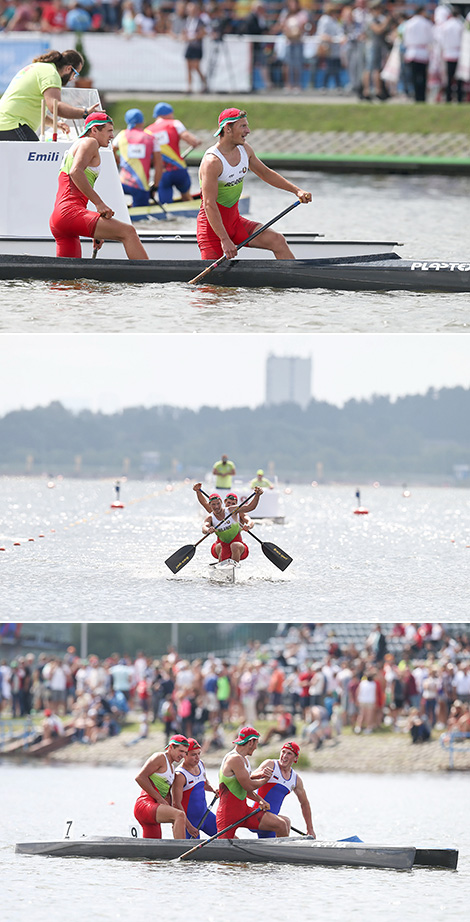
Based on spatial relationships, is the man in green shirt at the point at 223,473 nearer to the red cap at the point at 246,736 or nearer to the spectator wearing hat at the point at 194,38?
the red cap at the point at 246,736

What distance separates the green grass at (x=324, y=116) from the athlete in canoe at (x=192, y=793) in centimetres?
1605

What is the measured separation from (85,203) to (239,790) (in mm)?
4754

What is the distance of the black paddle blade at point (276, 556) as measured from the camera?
10.1m

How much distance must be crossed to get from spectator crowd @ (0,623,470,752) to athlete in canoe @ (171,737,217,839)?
6280 millimetres

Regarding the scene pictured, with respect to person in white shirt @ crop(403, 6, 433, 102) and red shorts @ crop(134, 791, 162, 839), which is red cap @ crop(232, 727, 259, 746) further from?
person in white shirt @ crop(403, 6, 433, 102)

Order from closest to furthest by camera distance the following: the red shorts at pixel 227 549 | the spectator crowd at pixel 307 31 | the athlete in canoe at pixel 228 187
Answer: the athlete in canoe at pixel 228 187, the red shorts at pixel 227 549, the spectator crowd at pixel 307 31

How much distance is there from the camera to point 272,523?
42.9 feet

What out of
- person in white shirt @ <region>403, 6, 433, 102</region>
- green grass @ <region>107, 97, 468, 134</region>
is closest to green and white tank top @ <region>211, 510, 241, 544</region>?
green grass @ <region>107, 97, 468, 134</region>

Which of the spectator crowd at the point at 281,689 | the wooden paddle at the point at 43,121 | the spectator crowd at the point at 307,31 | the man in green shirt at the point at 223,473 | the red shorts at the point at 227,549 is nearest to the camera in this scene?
the red shorts at the point at 227,549

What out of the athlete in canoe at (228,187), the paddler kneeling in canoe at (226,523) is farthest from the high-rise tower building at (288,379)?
the paddler kneeling in canoe at (226,523)

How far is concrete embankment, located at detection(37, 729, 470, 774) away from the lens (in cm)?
1464

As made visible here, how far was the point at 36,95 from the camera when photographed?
38.7 ft

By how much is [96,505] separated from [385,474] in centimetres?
800

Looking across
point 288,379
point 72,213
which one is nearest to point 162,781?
point 72,213
